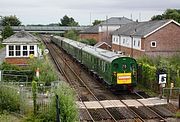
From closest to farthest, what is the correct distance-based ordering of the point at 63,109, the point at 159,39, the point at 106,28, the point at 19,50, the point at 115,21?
the point at 63,109 < the point at 19,50 < the point at 159,39 < the point at 106,28 < the point at 115,21


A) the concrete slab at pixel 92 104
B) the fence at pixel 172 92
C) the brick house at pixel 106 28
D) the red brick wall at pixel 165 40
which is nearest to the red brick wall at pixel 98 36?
the brick house at pixel 106 28

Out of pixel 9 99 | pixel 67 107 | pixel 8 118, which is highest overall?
pixel 67 107

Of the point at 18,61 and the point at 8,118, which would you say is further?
the point at 18,61

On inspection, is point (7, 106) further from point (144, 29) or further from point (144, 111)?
point (144, 29)

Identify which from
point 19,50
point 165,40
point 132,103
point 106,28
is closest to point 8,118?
point 132,103

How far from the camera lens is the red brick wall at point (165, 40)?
133 feet

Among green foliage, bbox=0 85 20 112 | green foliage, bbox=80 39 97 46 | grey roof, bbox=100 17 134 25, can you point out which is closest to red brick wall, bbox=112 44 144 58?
green foliage, bbox=80 39 97 46

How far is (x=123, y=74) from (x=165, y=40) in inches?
770

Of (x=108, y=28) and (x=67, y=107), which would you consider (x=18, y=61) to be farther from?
(x=108, y=28)

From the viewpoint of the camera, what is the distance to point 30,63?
28375 millimetres

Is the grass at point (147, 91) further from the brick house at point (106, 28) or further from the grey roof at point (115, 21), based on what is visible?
the grey roof at point (115, 21)

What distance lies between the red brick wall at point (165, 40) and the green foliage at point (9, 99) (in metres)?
25.2

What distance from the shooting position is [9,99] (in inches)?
690

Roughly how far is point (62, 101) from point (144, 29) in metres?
30.8
